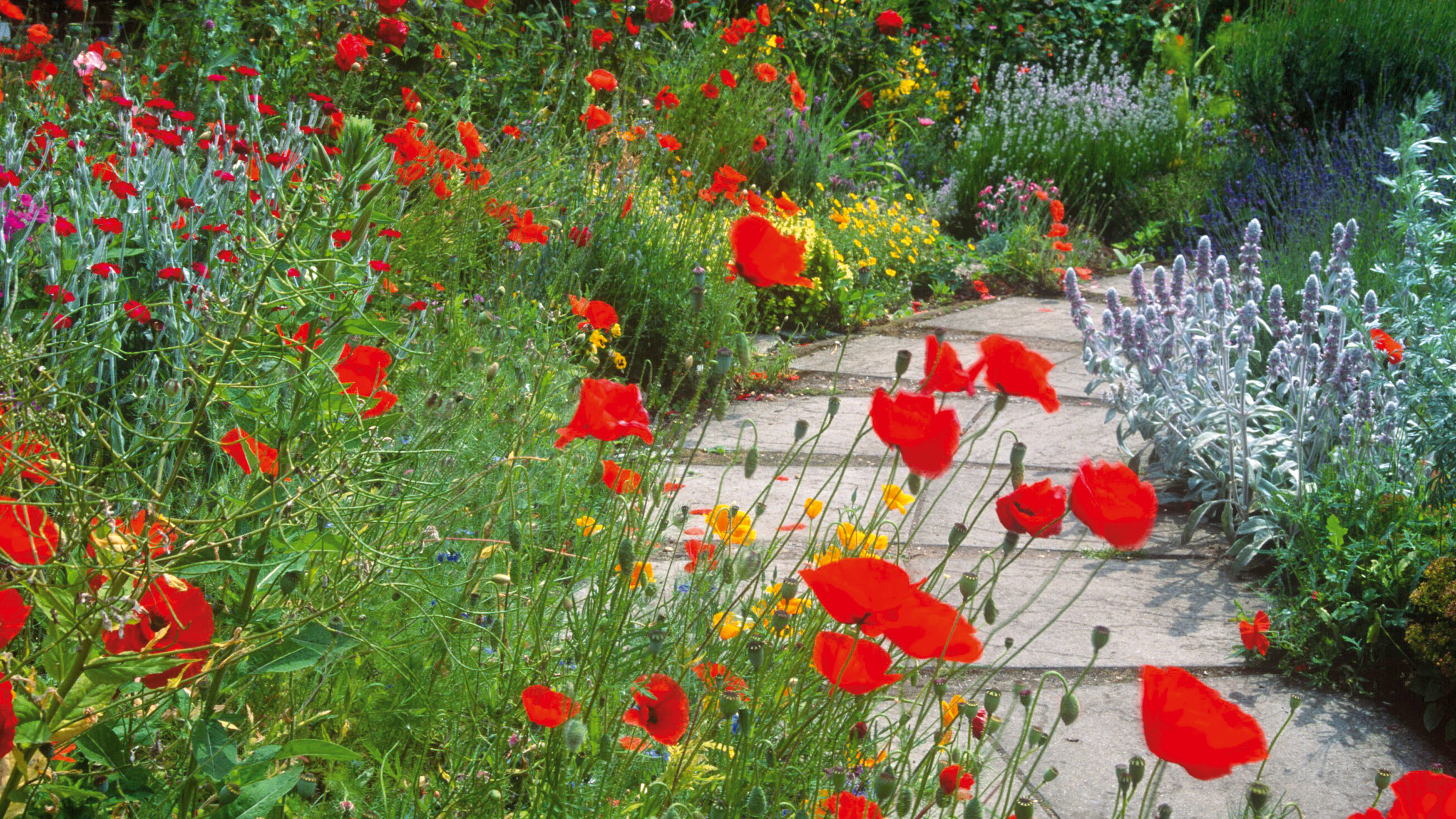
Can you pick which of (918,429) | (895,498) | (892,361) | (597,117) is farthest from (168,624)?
(892,361)

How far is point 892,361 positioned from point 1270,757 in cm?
Result: 239

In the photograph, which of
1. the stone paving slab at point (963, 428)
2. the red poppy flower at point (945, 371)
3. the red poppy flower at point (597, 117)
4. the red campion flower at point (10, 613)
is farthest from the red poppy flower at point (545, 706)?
the red poppy flower at point (597, 117)

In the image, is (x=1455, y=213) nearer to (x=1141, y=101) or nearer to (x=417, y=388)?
(x=417, y=388)

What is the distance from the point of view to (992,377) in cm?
134

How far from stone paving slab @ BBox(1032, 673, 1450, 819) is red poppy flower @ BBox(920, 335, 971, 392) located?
0.94m

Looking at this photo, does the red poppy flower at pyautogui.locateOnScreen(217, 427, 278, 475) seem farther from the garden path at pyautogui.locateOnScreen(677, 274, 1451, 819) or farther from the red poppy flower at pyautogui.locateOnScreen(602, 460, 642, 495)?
the garden path at pyautogui.locateOnScreen(677, 274, 1451, 819)

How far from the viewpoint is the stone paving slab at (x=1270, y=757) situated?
1968 mm

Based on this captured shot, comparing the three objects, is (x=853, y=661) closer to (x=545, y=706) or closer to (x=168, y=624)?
(x=545, y=706)

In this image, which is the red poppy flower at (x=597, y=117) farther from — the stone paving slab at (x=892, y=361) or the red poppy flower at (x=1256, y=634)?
the red poppy flower at (x=1256, y=634)

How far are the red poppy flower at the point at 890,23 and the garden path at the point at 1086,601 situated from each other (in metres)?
3.05

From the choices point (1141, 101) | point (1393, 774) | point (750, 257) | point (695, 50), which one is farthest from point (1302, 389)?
point (1141, 101)

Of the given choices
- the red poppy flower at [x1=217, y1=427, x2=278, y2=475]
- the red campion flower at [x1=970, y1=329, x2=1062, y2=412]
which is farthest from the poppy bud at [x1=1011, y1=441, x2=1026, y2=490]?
the red poppy flower at [x1=217, y1=427, x2=278, y2=475]

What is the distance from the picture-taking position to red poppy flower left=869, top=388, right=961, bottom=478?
124 centimetres

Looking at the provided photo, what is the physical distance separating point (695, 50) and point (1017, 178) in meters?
2.18
